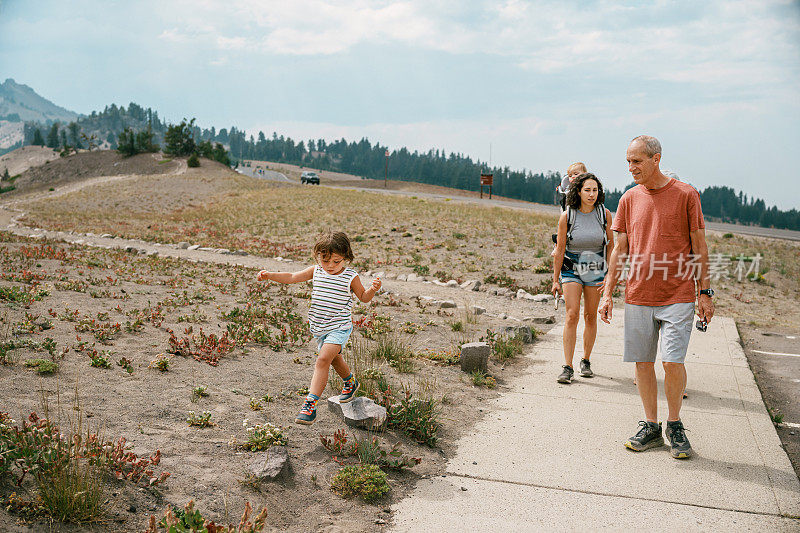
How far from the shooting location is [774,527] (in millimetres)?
3746

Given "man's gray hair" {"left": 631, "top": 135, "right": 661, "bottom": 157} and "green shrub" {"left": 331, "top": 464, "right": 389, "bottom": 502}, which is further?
"man's gray hair" {"left": 631, "top": 135, "right": 661, "bottom": 157}

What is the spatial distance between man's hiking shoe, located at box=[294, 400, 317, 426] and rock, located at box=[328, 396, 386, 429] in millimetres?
294

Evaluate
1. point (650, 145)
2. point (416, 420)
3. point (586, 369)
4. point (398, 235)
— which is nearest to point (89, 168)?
point (398, 235)

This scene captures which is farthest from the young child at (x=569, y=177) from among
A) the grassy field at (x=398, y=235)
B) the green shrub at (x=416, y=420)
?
the grassy field at (x=398, y=235)

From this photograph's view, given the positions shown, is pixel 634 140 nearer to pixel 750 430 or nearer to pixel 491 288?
pixel 750 430

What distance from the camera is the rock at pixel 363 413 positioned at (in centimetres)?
507

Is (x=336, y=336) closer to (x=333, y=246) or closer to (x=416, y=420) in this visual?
(x=333, y=246)

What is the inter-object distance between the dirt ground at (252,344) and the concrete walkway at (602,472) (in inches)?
14.8

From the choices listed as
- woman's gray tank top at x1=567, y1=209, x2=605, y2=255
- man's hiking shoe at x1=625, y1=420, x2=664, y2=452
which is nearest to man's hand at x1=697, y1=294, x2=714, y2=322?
man's hiking shoe at x1=625, y1=420, x2=664, y2=452

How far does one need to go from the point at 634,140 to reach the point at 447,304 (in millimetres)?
6983

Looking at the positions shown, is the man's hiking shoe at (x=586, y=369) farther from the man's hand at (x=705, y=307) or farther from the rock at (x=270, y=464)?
the rock at (x=270, y=464)

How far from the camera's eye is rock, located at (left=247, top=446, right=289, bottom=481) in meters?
4.05

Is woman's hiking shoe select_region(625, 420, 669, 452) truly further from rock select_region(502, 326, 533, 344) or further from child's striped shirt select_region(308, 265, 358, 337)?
rock select_region(502, 326, 533, 344)

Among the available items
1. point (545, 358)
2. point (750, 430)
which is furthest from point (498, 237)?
point (750, 430)
